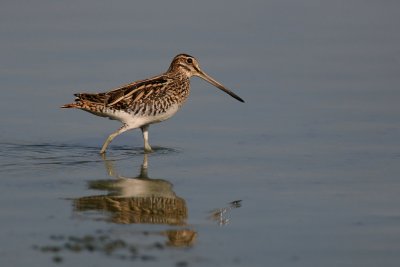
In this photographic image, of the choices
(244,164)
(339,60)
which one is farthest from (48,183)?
(339,60)

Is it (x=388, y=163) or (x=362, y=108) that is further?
(x=362, y=108)

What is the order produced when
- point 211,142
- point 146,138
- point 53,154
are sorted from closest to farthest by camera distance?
point 53,154 → point 211,142 → point 146,138

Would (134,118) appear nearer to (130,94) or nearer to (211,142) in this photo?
(130,94)

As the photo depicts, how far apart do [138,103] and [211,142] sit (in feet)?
3.36

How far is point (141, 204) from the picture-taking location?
909 cm

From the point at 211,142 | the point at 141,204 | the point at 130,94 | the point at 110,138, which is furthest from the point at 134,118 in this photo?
the point at 141,204

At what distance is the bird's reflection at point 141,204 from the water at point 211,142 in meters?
0.02

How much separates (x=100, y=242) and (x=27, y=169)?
121 inches

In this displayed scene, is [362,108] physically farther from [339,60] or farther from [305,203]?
[305,203]

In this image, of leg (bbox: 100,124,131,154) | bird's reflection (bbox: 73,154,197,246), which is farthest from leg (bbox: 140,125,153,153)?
bird's reflection (bbox: 73,154,197,246)

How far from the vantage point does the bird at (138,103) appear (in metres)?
11.8

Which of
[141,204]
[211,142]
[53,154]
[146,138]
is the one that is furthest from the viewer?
[146,138]

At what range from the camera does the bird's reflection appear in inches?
330

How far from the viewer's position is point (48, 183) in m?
9.82
